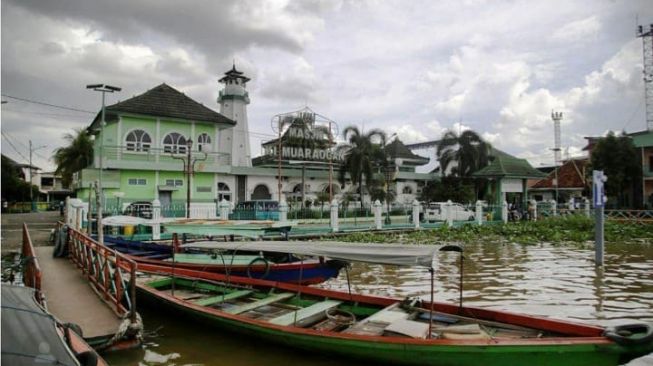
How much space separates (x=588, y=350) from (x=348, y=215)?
2254 cm

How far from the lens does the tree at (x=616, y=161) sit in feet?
112

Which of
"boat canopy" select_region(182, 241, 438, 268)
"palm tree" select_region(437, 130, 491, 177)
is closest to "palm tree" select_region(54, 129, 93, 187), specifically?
"palm tree" select_region(437, 130, 491, 177)

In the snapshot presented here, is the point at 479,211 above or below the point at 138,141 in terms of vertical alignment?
below

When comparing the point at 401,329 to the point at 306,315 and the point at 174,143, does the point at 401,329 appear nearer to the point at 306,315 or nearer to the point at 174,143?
the point at 306,315

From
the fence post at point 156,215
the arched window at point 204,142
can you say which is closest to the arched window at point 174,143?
the arched window at point 204,142

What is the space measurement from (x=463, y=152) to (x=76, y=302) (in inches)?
1373

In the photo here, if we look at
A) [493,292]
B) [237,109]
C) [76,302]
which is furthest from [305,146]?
[76,302]

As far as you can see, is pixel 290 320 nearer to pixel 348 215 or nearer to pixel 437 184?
pixel 348 215

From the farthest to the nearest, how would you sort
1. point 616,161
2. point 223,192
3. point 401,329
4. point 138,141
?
point 616,161
point 223,192
point 138,141
point 401,329

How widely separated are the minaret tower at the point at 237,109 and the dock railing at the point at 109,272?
2757 centimetres

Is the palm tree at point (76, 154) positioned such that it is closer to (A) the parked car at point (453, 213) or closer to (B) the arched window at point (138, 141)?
(B) the arched window at point (138, 141)

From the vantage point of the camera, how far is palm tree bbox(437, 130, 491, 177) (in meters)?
38.9

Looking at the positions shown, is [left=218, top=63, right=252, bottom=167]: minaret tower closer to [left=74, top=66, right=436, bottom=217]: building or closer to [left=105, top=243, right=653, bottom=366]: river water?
[left=74, top=66, right=436, bottom=217]: building

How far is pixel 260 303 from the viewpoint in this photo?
853cm
